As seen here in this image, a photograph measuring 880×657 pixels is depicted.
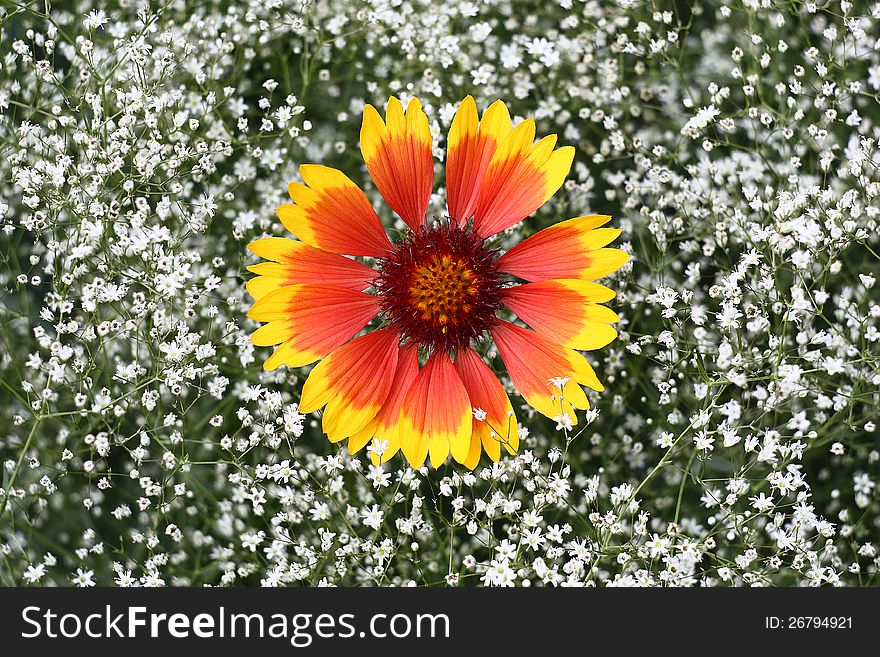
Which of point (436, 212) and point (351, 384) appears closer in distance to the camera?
point (351, 384)

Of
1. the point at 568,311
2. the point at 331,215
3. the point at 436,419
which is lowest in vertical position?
the point at 436,419

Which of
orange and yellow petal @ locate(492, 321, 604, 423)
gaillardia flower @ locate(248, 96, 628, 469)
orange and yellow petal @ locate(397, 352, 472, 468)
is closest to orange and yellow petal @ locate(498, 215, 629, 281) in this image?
gaillardia flower @ locate(248, 96, 628, 469)

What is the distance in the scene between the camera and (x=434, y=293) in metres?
1.45

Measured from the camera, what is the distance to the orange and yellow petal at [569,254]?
1.36 meters

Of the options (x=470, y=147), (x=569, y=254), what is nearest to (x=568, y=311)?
(x=569, y=254)

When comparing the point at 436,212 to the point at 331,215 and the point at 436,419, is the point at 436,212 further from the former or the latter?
the point at 436,419

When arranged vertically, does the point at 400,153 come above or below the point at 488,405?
above

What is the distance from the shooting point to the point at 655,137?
5.77 ft

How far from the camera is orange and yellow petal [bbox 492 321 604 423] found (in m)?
1.37

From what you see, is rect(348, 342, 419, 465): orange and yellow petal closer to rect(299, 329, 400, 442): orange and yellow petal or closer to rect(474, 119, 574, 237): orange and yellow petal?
rect(299, 329, 400, 442): orange and yellow petal

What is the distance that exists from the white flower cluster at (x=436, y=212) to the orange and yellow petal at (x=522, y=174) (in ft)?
0.61

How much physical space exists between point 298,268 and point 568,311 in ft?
1.54

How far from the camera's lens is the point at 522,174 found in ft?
4.68

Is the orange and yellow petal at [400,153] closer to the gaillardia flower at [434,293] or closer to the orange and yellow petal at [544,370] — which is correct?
the gaillardia flower at [434,293]
